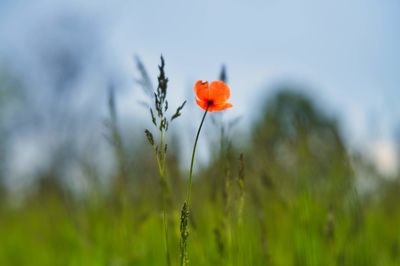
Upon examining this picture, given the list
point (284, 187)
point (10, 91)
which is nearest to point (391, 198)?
point (284, 187)

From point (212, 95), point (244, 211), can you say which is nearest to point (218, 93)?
point (212, 95)

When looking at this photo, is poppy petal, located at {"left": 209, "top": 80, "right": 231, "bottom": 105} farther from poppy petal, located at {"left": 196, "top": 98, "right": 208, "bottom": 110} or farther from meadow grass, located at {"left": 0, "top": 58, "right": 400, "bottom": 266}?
meadow grass, located at {"left": 0, "top": 58, "right": 400, "bottom": 266}

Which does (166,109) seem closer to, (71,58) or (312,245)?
(312,245)

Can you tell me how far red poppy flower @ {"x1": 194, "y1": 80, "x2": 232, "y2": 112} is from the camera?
43.9 inches

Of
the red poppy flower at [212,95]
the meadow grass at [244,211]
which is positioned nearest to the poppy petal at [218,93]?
the red poppy flower at [212,95]

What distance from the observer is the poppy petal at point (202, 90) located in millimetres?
1110

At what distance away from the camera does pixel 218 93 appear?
114cm

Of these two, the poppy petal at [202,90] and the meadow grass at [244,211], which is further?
the meadow grass at [244,211]

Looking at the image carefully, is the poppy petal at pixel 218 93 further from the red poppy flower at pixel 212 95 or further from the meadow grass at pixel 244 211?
the meadow grass at pixel 244 211

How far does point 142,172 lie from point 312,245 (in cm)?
227

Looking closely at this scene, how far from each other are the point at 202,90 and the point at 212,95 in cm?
3

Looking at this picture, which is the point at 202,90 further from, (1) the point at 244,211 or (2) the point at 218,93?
(1) the point at 244,211

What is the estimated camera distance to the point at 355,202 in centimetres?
196

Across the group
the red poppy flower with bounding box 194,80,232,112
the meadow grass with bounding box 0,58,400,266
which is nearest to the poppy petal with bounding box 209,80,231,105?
the red poppy flower with bounding box 194,80,232,112
